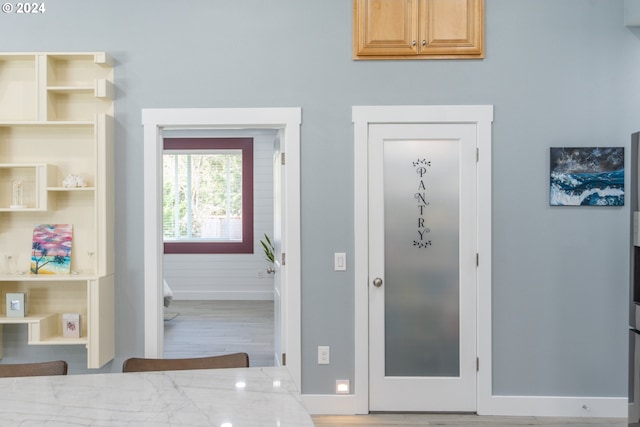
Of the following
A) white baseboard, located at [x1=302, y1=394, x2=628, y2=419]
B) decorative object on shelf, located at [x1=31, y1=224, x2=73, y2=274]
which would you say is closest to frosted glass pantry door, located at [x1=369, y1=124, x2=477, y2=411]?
white baseboard, located at [x1=302, y1=394, x2=628, y2=419]

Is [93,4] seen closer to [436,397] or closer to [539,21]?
[539,21]

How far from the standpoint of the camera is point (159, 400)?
1.51 meters

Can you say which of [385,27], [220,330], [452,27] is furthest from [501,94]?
[220,330]

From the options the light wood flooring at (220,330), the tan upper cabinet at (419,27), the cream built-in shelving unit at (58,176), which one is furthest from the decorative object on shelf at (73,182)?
the light wood flooring at (220,330)

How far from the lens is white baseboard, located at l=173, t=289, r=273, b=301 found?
7.44 metres


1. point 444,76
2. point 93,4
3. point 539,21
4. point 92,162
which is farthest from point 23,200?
point 539,21

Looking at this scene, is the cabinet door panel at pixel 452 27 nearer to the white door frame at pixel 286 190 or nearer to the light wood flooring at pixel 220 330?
the white door frame at pixel 286 190

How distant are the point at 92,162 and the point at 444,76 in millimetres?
2374

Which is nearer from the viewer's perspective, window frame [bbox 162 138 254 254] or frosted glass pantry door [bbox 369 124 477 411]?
frosted glass pantry door [bbox 369 124 477 411]

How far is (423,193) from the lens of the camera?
3.39 m

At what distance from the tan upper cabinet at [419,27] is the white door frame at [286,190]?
0.69 meters

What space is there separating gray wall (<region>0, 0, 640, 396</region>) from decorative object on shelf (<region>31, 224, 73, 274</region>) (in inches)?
15.8
